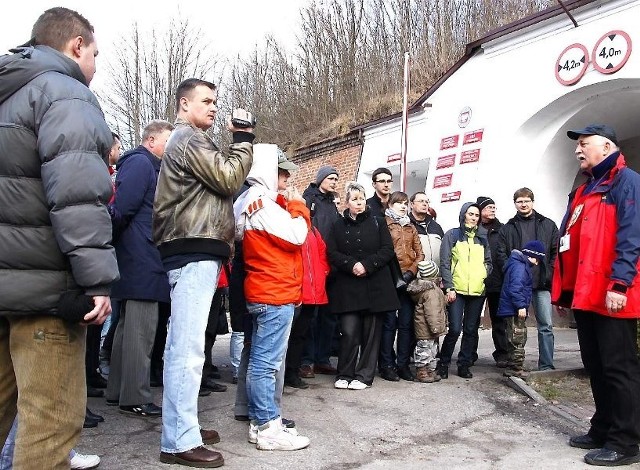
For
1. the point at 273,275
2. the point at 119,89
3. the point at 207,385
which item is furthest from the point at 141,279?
the point at 119,89

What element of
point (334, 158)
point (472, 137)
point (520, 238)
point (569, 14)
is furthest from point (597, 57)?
point (334, 158)

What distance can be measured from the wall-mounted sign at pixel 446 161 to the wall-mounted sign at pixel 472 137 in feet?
1.14

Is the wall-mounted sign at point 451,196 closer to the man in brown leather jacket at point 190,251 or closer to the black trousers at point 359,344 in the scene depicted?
the black trousers at point 359,344

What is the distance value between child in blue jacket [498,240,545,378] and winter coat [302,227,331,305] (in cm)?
194

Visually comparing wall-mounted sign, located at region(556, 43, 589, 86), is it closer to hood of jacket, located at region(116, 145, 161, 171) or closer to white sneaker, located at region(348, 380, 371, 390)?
white sneaker, located at region(348, 380, 371, 390)

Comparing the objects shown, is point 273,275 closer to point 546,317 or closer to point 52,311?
point 52,311

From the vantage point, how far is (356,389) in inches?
236

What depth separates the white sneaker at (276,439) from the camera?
4.11 m

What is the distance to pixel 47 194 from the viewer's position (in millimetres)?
2561

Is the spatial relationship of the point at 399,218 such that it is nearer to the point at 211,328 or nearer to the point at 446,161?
the point at 211,328

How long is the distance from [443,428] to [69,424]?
122 inches

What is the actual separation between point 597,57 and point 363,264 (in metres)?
6.30

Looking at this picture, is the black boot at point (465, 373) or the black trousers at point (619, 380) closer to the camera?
the black trousers at point (619, 380)

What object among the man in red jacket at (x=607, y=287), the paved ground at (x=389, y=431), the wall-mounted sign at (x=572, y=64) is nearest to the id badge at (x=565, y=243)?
the man in red jacket at (x=607, y=287)
